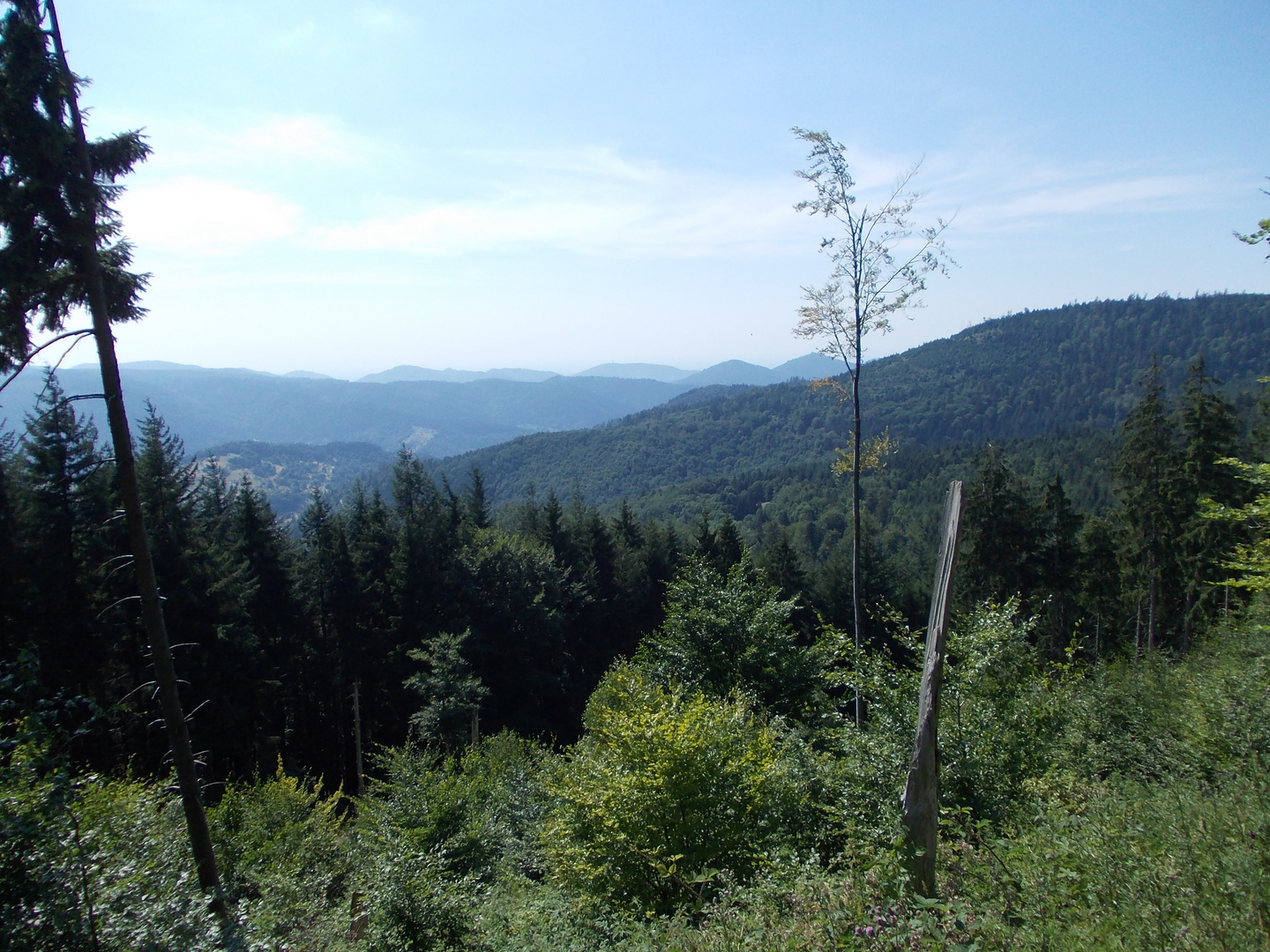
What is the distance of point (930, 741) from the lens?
5945 mm

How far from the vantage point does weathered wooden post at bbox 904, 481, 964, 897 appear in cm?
555

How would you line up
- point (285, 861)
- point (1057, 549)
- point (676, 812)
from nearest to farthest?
point (676, 812) < point (285, 861) < point (1057, 549)

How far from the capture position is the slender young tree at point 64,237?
22.1 ft

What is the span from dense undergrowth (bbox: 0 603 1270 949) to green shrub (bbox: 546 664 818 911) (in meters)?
0.03

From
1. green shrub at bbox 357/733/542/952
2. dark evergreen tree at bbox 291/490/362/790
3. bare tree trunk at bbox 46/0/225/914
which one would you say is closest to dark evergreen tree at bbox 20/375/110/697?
green shrub at bbox 357/733/542/952

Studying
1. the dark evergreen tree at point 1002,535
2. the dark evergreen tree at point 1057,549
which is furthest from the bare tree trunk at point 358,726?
the dark evergreen tree at point 1057,549

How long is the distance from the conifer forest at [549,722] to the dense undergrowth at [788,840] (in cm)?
5

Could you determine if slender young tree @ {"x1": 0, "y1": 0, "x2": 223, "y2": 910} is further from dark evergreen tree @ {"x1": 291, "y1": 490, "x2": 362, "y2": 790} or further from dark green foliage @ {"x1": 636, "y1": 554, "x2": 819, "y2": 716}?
dark evergreen tree @ {"x1": 291, "y1": 490, "x2": 362, "y2": 790}

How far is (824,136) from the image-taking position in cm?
1282

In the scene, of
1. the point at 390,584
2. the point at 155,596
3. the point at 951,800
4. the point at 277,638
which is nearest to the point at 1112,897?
the point at 951,800

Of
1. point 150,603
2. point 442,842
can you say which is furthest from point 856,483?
point 150,603

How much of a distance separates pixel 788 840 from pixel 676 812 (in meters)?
1.41

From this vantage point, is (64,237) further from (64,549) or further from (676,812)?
(64,549)

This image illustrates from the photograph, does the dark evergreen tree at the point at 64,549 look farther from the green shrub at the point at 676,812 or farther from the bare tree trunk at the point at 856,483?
the bare tree trunk at the point at 856,483
